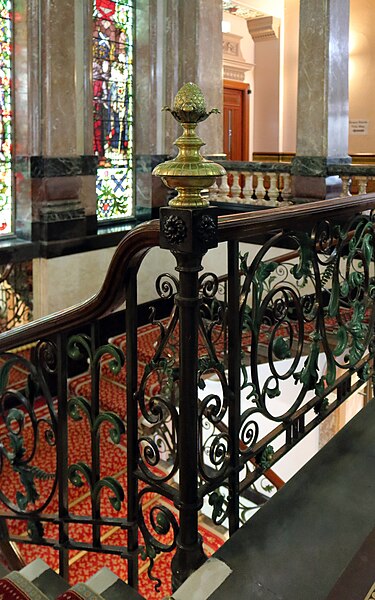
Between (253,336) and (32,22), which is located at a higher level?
(32,22)

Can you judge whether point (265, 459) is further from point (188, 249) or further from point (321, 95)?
point (321, 95)

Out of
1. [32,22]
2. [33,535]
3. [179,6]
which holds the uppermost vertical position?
[179,6]

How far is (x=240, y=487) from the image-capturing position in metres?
1.88

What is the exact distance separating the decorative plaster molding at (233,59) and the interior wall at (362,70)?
6.67ft

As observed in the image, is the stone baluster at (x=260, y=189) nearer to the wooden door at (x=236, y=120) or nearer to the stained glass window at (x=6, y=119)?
the stained glass window at (x=6, y=119)

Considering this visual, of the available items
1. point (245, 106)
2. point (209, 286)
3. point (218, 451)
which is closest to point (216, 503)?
point (218, 451)

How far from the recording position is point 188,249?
1500 mm

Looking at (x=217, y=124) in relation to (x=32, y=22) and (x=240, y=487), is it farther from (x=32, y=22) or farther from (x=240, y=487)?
(x=240, y=487)

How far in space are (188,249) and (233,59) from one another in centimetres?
1107

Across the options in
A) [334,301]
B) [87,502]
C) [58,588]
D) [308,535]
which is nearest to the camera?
[308,535]

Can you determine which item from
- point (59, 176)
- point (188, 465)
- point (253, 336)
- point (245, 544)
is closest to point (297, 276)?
point (253, 336)

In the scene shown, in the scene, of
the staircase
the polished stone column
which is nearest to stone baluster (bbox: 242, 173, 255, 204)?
the polished stone column

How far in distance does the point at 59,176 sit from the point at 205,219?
194 inches

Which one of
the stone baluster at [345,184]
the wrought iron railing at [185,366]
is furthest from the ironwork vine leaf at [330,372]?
the stone baluster at [345,184]
